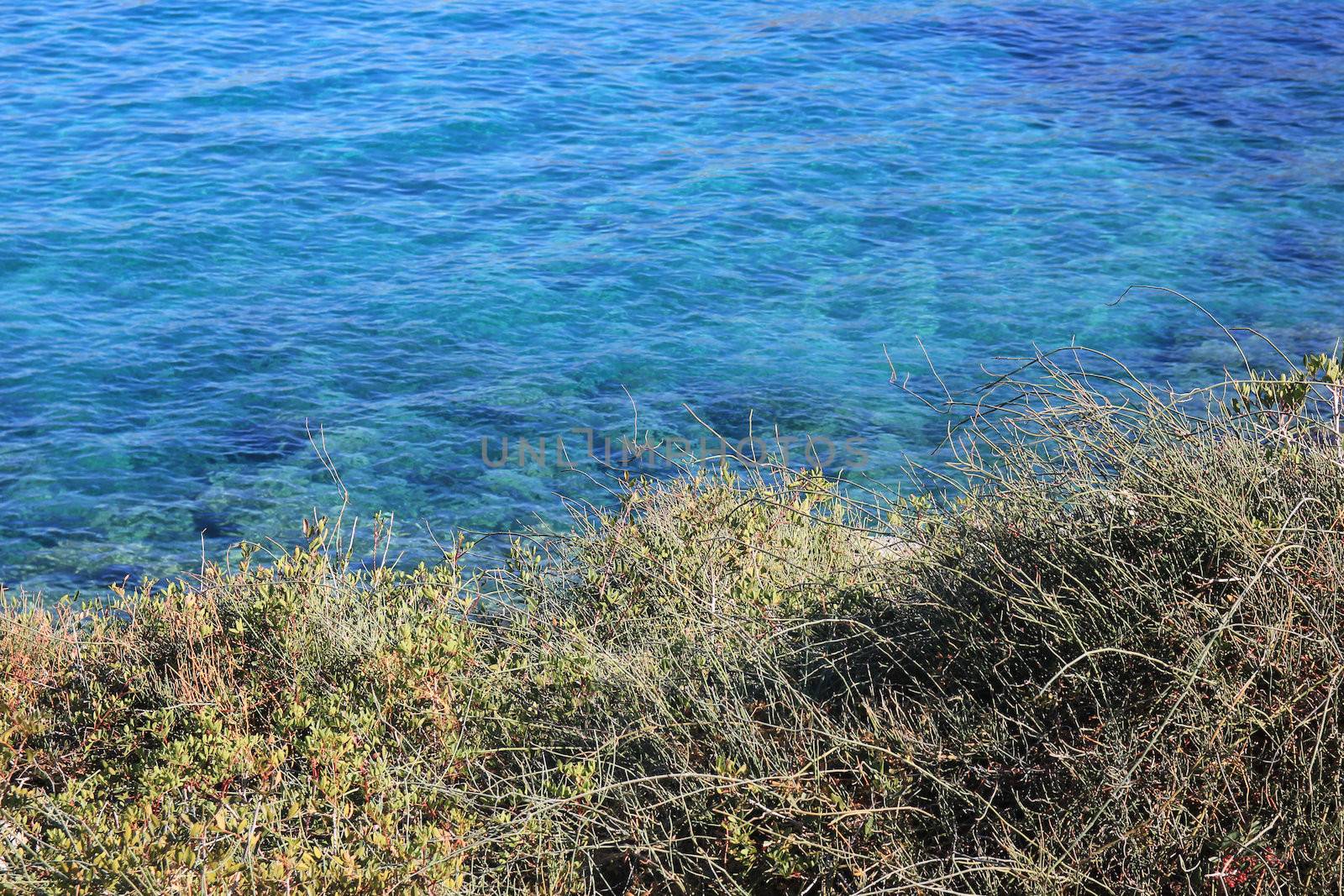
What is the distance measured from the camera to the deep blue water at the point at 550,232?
8469 mm

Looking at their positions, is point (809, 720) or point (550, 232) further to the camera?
point (550, 232)

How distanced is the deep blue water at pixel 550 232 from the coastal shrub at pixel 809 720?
11.2 feet

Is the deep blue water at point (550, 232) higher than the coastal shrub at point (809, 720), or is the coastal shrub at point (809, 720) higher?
the coastal shrub at point (809, 720)

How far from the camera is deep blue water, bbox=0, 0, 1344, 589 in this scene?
8469 millimetres

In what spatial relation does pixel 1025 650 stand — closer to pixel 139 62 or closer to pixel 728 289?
pixel 728 289

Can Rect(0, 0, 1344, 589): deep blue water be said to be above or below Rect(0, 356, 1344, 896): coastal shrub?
below

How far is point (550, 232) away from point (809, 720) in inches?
352

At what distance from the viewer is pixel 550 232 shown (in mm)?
11727

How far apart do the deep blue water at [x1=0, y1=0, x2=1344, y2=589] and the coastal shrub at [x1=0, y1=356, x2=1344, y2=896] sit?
3.42 meters

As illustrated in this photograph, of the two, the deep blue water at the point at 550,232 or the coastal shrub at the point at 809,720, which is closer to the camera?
the coastal shrub at the point at 809,720

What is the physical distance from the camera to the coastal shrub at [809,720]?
2818mm

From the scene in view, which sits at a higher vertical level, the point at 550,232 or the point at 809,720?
the point at 809,720

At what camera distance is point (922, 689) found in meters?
3.29

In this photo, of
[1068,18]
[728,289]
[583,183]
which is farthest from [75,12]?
[1068,18]
